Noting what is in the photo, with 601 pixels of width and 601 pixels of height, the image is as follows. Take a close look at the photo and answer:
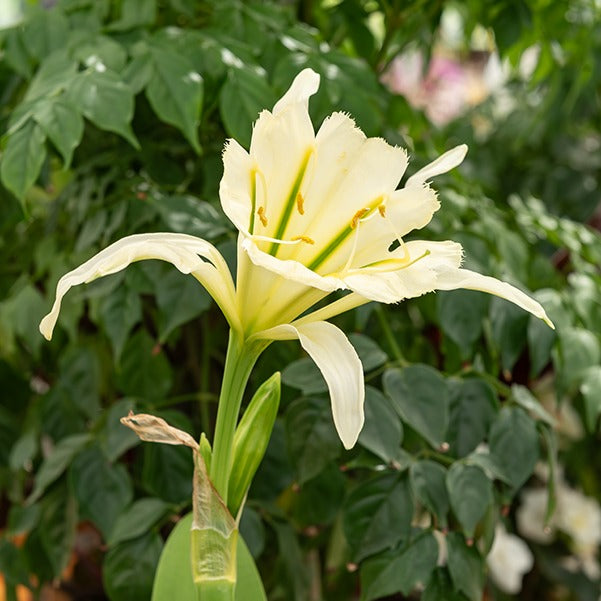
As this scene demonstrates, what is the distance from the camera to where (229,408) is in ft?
1.02

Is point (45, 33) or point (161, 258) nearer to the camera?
point (161, 258)

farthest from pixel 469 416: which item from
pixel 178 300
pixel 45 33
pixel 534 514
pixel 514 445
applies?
pixel 534 514

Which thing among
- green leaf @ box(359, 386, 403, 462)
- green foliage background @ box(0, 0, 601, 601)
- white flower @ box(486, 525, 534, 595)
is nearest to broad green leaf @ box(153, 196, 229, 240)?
green foliage background @ box(0, 0, 601, 601)

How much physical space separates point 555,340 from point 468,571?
0.13 metres

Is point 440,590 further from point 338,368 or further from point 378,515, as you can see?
point 338,368

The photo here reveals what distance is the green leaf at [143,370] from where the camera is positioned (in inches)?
19.3

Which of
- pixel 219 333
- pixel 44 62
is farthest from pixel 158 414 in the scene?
pixel 44 62

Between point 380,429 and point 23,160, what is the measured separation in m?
0.20

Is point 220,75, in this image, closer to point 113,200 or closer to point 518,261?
point 113,200

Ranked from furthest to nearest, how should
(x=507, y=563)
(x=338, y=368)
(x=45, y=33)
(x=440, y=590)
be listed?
(x=507, y=563)
(x=45, y=33)
(x=440, y=590)
(x=338, y=368)

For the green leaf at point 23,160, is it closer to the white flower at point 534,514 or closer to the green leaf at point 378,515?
the green leaf at point 378,515

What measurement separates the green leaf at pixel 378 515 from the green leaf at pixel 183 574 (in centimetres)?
6

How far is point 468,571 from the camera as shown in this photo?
410 mm

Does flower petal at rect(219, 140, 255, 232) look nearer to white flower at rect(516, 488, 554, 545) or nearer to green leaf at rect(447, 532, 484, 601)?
green leaf at rect(447, 532, 484, 601)
